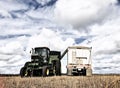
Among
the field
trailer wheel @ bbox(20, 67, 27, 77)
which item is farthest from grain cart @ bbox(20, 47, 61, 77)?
Result: the field

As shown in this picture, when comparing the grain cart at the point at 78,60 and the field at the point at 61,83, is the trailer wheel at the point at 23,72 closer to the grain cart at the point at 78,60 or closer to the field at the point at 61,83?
the grain cart at the point at 78,60

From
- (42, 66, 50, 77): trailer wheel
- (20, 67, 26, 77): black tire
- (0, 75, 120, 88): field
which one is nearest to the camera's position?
(0, 75, 120, 88): field

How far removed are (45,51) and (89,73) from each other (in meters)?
6.93

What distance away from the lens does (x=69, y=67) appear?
3606 cm

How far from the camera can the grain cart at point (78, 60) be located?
119ft

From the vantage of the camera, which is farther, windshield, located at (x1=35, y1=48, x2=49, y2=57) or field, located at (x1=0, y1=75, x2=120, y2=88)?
windshield, located at (x1=35, y1=48, x2=49, y2=57)

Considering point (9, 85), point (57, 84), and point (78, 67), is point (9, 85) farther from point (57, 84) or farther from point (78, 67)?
point (78, 67)

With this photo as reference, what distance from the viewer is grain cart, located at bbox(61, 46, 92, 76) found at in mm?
36219

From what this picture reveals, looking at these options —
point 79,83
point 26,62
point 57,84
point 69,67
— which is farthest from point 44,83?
point 69,67

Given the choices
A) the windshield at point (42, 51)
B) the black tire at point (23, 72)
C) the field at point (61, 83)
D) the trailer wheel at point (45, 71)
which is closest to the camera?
the field at point (61, 83)

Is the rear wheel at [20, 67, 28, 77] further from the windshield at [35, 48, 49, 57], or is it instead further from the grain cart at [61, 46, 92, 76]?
the grain cart at [61, 46, 92, 76]

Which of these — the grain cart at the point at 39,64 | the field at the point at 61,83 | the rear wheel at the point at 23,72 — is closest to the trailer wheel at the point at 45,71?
the grain cart at the point at 39,64

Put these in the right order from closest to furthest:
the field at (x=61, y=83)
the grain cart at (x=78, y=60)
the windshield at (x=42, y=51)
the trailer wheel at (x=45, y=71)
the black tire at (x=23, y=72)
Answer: the field at (x=61, y=83), the trailer wheel at (x=45, y=71), the windshield at (x=42, y=51), the black tire at (x=23, y=72), the grain cart at (x=78, y=60)

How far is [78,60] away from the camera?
36.5 meters
